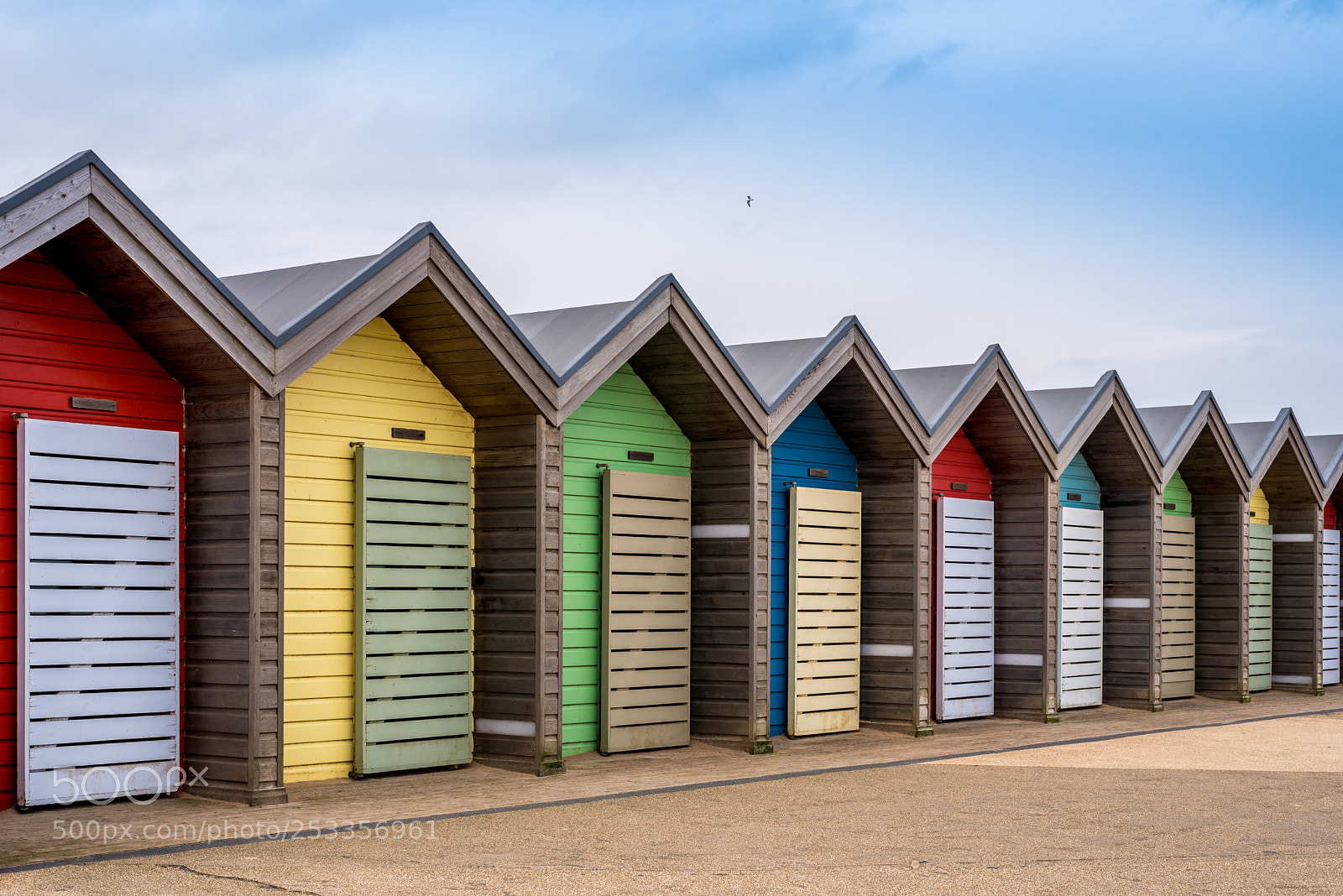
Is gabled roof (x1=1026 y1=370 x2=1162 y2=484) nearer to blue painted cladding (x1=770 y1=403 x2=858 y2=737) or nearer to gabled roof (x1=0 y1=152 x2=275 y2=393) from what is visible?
blue painted cladding (x1=770 y1=403 x2=858 y2=737)

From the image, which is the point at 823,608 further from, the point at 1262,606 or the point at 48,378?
the point at 1262,606

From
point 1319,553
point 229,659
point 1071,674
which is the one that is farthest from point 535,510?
point 1319,553

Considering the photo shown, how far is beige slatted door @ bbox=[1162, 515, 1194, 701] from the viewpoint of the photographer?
20.1 m

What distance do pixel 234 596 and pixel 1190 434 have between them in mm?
13431

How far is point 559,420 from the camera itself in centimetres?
1184

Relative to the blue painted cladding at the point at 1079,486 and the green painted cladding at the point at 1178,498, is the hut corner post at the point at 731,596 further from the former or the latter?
the green painted cladding at the point at 1178,498

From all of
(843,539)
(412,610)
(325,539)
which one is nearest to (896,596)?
(843,539)

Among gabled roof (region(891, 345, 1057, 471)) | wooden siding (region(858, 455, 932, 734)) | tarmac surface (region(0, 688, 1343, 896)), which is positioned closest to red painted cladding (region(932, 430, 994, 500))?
gabled roof (region(891, 345, 1057, 471))

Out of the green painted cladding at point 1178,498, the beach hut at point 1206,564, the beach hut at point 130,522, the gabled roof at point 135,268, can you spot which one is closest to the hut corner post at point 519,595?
the beach hut at point 130,522

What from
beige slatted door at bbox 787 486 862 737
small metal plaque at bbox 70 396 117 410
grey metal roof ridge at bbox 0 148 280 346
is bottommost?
beige slatted door at bbox 787 486 862 737

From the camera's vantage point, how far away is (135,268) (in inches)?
365

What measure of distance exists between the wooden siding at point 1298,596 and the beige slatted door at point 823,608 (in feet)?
34.2

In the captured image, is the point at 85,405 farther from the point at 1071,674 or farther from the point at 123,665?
the point at 1071,674

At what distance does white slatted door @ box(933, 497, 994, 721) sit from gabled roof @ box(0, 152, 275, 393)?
8.84m
